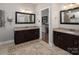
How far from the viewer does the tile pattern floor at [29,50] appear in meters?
1.73

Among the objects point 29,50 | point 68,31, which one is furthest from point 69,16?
point 29,50

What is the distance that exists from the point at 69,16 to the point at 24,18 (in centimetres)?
79

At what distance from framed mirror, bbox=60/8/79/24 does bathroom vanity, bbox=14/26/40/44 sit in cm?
50

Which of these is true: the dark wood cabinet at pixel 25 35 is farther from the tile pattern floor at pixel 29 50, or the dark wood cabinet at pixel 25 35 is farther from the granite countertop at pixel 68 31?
the granite countertop at pixel 68 31

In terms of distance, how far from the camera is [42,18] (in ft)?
5.97

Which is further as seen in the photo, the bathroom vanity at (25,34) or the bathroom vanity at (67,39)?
the bathroom vanity at (25,34)

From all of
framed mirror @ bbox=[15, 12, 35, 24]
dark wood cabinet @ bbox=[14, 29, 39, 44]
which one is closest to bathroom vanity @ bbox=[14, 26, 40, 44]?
dark wood cabinet @ bbox=[14, 29, 39, 44]

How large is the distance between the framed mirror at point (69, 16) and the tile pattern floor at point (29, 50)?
506 mm

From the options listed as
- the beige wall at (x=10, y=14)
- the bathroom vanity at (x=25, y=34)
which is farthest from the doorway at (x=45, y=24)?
the beige wall at (x=10, y=14)

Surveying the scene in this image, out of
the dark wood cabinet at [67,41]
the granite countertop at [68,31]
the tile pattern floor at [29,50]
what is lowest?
the tile pattern floor at [29,50]

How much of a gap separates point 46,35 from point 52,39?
0.13 metres

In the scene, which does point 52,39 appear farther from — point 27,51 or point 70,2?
point 70,2

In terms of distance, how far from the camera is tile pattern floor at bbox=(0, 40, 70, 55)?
1727 millimetres
